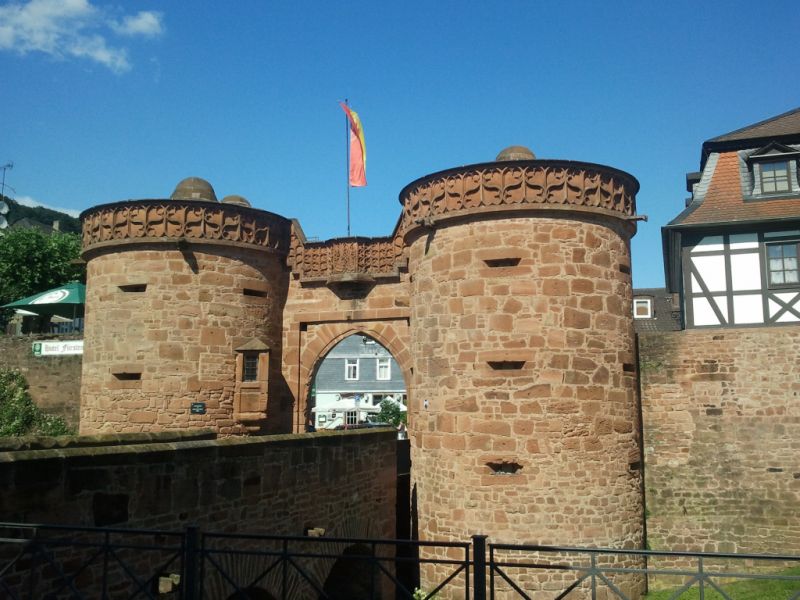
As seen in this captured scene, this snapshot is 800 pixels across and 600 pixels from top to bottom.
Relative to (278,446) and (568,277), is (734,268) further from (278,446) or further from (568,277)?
(278,446)

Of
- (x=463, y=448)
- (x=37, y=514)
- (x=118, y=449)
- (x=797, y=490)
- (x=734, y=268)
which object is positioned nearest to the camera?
(x=37, y=514)

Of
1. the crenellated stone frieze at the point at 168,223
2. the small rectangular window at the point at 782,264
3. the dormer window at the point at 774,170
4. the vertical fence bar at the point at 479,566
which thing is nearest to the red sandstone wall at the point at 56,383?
the crenellated stone frieze at the point at 168,223

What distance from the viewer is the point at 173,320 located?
48.5 feet

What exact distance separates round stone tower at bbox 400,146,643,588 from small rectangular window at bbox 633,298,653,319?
19.0 meters

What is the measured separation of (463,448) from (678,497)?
15.0 feet

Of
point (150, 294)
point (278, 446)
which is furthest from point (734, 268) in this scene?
point (150, 294)

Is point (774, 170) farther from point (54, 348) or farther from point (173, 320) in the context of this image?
point (54, 348)

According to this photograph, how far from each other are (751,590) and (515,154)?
819 centimetres

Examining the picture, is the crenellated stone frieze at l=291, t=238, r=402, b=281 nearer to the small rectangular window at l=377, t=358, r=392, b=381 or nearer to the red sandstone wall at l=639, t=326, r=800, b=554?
the red sandstone wall at l=639, t=326, r=800, b=554

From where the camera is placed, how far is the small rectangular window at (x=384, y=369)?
46.0m

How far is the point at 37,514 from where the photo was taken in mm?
5945

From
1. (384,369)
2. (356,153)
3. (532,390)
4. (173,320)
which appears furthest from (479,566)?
(384,369)

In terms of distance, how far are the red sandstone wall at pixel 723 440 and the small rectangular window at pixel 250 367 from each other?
24.9 ft

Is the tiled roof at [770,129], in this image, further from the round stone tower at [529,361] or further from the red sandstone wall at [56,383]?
the red sandstone wall at [56,383]
